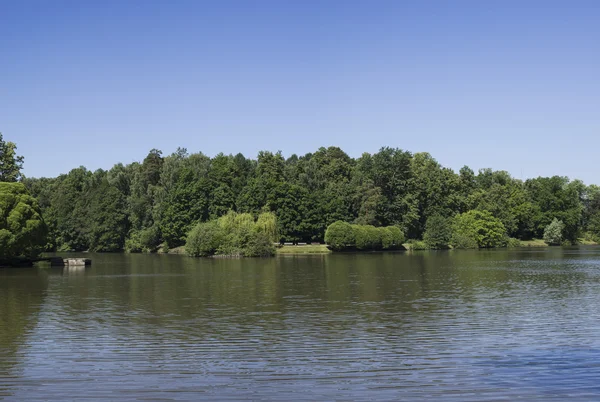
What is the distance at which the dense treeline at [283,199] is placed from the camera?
12169 cm

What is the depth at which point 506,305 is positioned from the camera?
32438 mm

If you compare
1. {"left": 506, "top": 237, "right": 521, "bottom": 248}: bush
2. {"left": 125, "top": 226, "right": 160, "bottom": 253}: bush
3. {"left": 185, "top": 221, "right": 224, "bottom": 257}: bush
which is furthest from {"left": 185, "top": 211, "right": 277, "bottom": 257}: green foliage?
{"left": 506, "top": 237, "right": 521, "bottom": 248}: bush

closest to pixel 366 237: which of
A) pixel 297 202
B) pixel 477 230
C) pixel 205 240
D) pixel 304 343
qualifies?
pixel 297 202

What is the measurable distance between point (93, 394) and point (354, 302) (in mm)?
20551

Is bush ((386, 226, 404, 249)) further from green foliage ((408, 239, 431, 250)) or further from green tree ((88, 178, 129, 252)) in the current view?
green tree ((88, 178, 129, 252))

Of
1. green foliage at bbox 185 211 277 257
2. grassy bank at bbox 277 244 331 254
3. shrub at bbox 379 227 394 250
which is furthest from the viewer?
shrub at bbox 379 227 394 250

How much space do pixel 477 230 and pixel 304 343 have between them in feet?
384

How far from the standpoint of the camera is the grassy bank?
10856 centimetres

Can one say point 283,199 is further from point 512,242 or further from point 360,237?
point 512,242

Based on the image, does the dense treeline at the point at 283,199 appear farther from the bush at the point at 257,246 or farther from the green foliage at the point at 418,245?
the bush at the point at 257,246

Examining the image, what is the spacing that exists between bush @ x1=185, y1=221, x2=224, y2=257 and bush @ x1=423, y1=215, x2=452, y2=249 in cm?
4500

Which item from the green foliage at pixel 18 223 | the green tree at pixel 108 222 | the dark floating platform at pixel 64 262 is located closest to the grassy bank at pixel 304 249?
the dark floating platform at pixel 64 262

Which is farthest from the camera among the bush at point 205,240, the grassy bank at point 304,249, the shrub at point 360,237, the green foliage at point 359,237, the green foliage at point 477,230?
the green foliage at point 477,230

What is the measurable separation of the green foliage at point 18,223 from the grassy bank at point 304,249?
46336 mm
